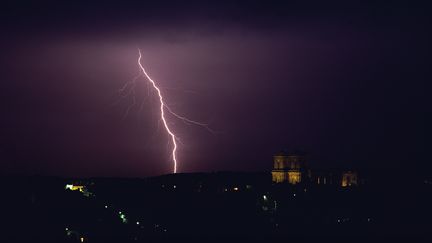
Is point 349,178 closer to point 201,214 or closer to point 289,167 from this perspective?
point 289,167

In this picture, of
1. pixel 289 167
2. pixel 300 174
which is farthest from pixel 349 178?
pixel 289 167

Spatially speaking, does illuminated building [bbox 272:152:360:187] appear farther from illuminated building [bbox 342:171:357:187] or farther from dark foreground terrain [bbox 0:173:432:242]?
dark foreground terrain [bbox 0:173:432:242]

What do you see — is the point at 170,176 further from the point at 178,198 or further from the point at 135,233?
the point at 135,233

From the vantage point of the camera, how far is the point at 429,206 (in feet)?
352

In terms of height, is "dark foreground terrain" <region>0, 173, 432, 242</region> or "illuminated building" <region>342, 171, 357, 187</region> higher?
"illuminated building" <region>342, 171, 357, 187</region>

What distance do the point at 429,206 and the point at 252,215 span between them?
33022 mm

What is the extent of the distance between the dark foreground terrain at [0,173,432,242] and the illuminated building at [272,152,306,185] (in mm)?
21465

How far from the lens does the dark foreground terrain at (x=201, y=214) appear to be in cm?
6178

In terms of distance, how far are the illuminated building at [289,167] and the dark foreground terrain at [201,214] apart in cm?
2147

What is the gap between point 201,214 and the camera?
76.4 m

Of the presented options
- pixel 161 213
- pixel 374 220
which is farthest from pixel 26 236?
pixel 374 220

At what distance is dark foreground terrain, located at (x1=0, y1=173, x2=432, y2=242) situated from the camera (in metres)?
61.8

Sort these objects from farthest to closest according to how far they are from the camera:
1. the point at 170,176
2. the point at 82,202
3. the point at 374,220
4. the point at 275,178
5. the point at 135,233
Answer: the point at 275,178 → the point at 170,176 → the point at 374,220 → the point at 82,202 → the point at 135,233

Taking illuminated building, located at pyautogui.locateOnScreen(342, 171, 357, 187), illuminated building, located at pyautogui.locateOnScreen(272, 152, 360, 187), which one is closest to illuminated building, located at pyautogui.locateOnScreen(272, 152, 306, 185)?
illuminated building, located at pyautogui.locateOnScreen(272, 152, 360, 187)
